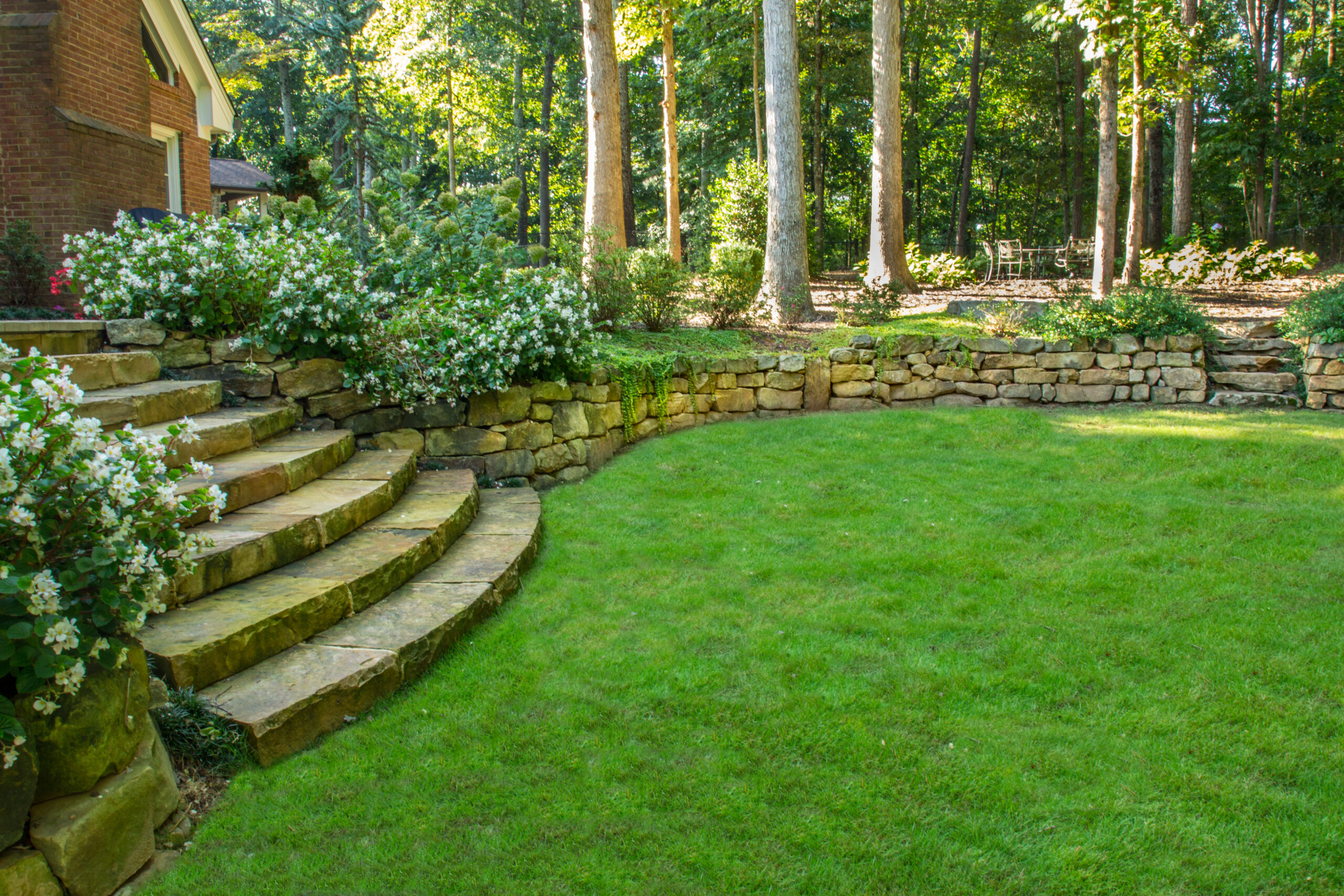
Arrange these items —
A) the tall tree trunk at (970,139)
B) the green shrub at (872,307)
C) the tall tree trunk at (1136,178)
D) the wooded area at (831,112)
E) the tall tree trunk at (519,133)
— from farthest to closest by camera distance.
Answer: the tall tree trunk at (519,133), the tall tree trunk at (970,139), the tall tree trunk at (1136,178), the wooded area at (831,112), the green shrub at (872,307)

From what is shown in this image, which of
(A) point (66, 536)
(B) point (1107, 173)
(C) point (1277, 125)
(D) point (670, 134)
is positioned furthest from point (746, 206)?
(A) point (66, 536)

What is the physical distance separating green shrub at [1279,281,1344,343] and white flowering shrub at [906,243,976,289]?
6.61 metres

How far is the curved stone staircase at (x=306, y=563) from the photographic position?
2.59 meters

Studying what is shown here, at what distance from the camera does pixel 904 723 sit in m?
2.69

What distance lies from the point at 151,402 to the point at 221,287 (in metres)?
1.05

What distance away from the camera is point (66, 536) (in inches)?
74.3

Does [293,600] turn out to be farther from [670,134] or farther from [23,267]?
[670,134]

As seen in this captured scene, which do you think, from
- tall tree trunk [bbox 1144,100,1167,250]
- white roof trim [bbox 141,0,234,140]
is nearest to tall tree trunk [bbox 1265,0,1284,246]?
tall tree trunk [bbox 1144,100,1167,250]

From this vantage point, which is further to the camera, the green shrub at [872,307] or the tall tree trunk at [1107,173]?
the tall tree trunk at [1107,173]

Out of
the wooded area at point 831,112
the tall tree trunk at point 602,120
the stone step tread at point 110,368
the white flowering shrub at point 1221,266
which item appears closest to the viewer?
the stone step tread at point 110,368

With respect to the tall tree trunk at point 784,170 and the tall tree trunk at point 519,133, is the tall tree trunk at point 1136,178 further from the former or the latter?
the tall tree trunk at point 519,133

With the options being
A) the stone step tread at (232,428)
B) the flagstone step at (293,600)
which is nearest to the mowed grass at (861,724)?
the flagstone step at (293,600)

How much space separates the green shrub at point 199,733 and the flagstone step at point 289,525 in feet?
1.34

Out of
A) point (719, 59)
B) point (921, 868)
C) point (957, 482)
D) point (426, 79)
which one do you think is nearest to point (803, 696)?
point (921, 868)
